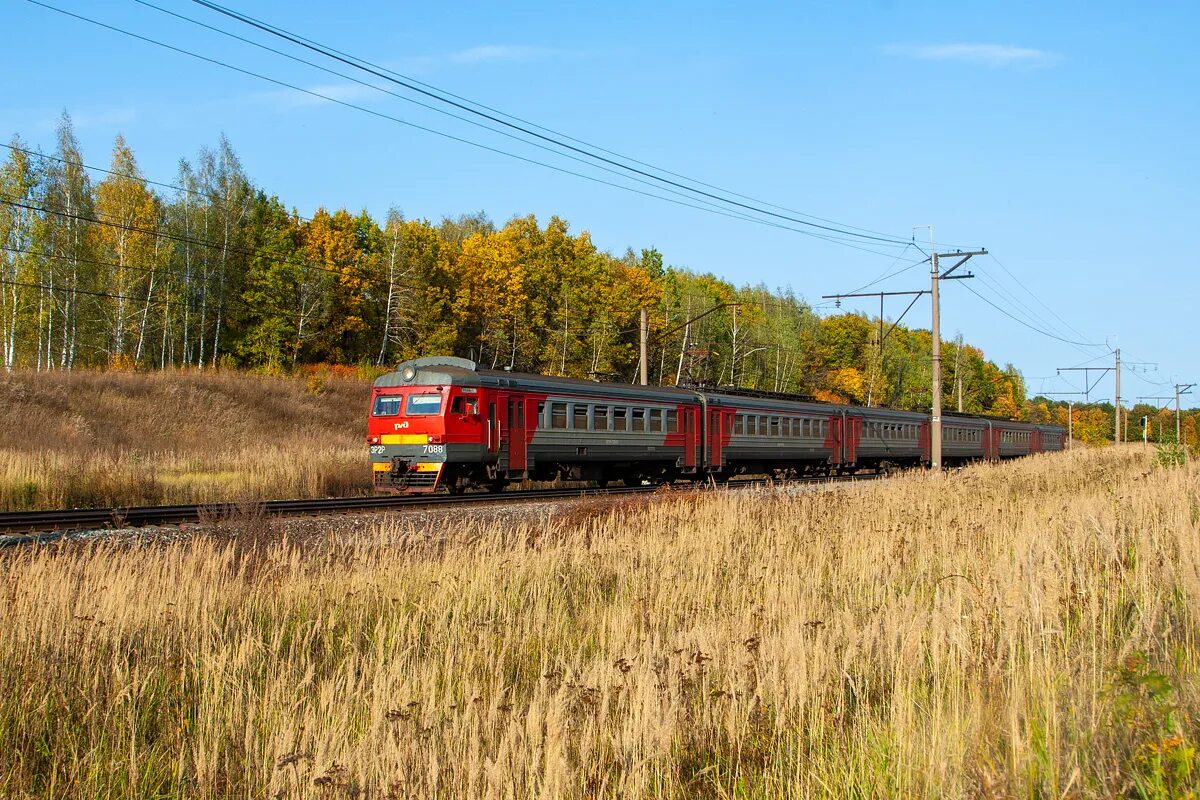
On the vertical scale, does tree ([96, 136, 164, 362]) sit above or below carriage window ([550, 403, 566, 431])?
above

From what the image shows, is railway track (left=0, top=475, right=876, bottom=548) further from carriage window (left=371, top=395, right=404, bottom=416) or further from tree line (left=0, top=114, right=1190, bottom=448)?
tree line (left=0, top=114, right=1190, bottom=448)

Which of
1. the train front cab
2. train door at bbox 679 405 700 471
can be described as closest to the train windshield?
the train front cab

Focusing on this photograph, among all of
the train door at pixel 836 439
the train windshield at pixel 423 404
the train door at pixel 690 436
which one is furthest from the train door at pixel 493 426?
the train door at pixel 836 439

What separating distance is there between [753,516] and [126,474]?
44.1ft

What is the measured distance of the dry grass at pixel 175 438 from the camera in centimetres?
1892

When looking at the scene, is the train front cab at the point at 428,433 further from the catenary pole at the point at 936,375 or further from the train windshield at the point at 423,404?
the catenary pole at the point at 936,375

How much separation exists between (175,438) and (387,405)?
16.5 m

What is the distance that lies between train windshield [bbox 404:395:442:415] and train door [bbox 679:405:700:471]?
852cm

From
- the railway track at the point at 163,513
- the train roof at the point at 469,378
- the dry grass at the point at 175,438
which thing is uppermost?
the train roof at the point at 469,378

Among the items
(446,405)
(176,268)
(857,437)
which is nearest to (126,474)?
(446,405)

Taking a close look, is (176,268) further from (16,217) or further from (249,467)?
(249,467)

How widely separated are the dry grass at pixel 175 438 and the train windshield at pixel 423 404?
9.79ft

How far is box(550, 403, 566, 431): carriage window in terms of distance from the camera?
74.3 ft

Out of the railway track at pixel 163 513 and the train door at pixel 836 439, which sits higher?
the train door at pixel 836 439
